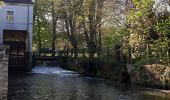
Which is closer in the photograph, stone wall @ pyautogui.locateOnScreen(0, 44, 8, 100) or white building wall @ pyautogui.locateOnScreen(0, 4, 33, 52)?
stone wall @ pyautogui.locateOnScreen(0, 44, 8, 100)

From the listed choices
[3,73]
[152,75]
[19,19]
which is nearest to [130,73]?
[152,75]

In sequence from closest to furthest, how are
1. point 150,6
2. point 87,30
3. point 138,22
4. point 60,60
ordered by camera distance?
point 150,6
point 138,22
point 87,30
point 60,60

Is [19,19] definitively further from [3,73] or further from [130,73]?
[3,73]

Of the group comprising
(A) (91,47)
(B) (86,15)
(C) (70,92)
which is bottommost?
(C) (70,92)

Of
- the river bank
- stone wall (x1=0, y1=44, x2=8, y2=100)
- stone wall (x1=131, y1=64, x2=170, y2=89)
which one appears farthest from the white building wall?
stone wall (x1=0, y1=44, x2=8, y2=100)

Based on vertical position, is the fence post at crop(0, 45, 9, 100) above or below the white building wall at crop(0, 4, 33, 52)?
below

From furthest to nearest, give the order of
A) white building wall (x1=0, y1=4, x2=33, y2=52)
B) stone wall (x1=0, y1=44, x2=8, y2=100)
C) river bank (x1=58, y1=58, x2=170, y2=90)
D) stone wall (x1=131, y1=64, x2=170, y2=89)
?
1. white building wall (x1=0, y1=4, x2=33, y2=52)
2. river bank (x1=58, y1=58, x2=170, y2=90)
3. stone wall (x1=131, y1=64, x2=170, y2=89)
4. stone wall (x1=0, y1=44, x2=8, y2=100)

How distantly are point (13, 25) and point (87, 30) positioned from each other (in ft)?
24.7

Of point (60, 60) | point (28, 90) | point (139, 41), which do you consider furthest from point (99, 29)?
point (28, 90)

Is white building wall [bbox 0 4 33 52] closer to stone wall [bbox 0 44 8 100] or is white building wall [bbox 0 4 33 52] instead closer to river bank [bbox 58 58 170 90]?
river bank [bbox 58 58 170 90]

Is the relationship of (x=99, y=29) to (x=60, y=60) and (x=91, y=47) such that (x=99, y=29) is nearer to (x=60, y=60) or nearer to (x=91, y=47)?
(x=91, y=47)

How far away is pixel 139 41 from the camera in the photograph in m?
25.0

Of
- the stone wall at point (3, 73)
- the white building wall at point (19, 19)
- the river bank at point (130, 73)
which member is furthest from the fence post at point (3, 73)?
the white building wall at point (19, 19)

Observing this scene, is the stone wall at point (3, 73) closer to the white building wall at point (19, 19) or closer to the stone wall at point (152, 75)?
the stone wall at point (152, 75)
